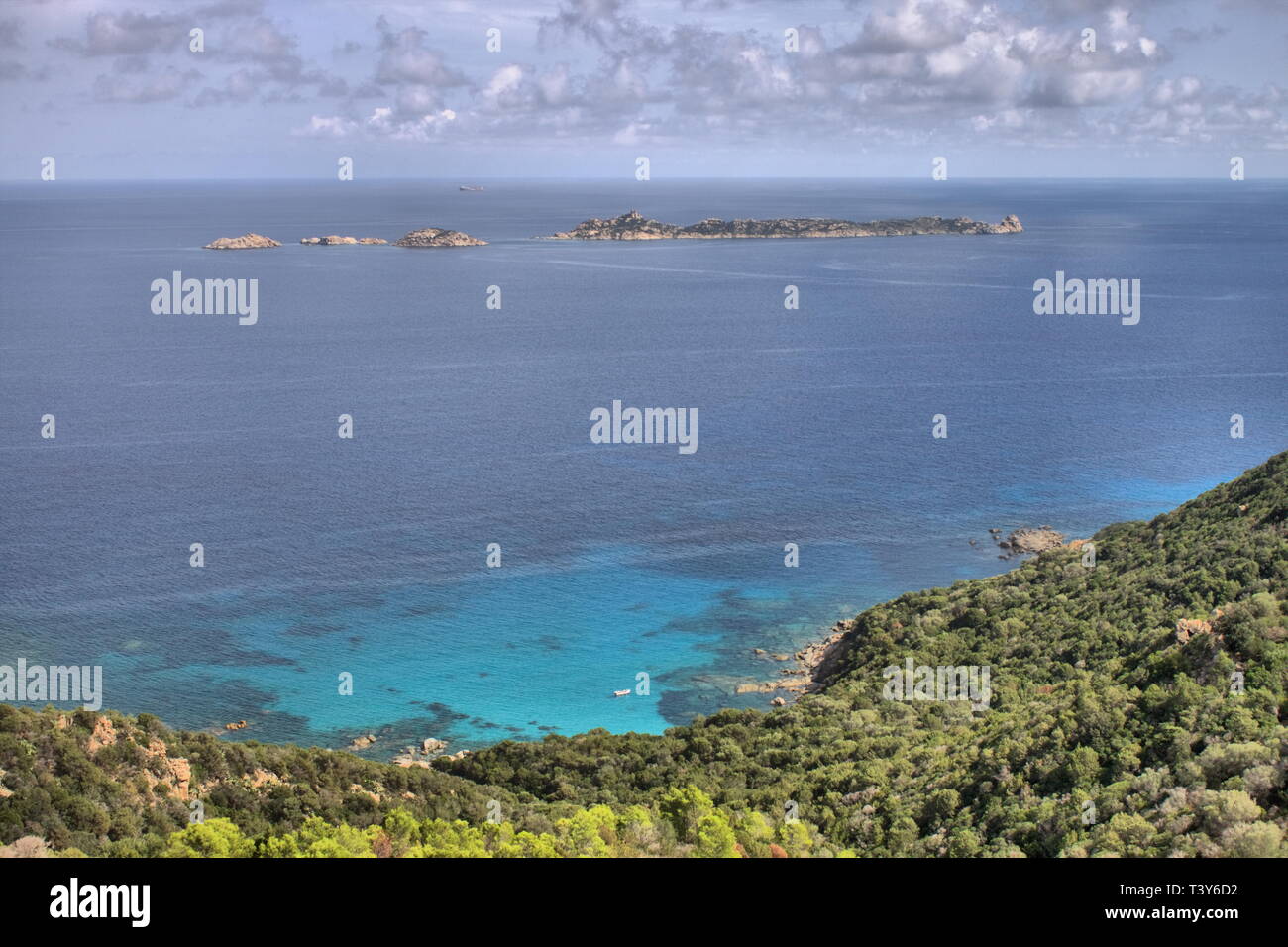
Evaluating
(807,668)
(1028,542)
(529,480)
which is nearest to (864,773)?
(807,668)

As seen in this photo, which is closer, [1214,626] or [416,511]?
[1214,626]

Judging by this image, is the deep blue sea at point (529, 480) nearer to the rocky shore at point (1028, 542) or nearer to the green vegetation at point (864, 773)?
the rocky shore at point (1028, 542)

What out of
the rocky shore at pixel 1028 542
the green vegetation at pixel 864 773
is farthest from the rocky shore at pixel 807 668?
the rocky shore at pixel 1028 542

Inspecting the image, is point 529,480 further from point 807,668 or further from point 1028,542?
point 1028,542

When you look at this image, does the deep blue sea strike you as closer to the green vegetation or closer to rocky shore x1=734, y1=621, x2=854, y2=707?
rocky shore x1=734, y1=621, x2=854, y2=707

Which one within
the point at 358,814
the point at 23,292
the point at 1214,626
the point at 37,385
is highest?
the point at 23,292

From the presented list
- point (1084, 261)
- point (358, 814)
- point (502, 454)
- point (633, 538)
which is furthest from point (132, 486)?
point (1084, 261)
